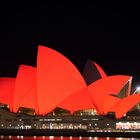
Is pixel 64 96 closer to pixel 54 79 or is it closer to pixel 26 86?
pixel 54 79

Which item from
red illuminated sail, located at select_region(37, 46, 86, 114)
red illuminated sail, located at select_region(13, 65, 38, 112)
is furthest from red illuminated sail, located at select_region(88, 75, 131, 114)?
red illuminated sail, located at select_region(13, 65, 38, 112)

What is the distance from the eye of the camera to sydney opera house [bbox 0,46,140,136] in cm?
8650

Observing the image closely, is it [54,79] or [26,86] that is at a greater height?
[54,79]

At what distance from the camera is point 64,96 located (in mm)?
87500

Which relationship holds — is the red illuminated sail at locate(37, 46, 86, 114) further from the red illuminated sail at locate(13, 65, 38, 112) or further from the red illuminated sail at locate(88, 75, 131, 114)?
the red illuminated sail at locate(13, 65, 38, 112)

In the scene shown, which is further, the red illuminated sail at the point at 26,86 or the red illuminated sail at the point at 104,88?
the red illuminated sail at the point at 26,86

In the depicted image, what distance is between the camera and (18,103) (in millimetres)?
89250

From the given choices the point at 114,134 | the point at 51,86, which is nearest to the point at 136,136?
the point at 114,134

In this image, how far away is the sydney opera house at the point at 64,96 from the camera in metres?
86.5

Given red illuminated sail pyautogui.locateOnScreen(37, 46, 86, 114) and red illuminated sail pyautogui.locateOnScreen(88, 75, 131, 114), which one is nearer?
red illuminated sail pyautogui.locateOnScreen(37, 46, 86, 114)

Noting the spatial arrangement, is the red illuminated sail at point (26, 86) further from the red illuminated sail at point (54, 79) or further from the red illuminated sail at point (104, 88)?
the red illuminated sail at point (104, 88)

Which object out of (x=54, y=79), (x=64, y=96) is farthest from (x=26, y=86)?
(x=64, y=96)

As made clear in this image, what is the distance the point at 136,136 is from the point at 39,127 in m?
12.8

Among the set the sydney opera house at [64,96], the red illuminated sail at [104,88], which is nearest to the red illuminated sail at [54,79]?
the sydney opera house at [64,96]
